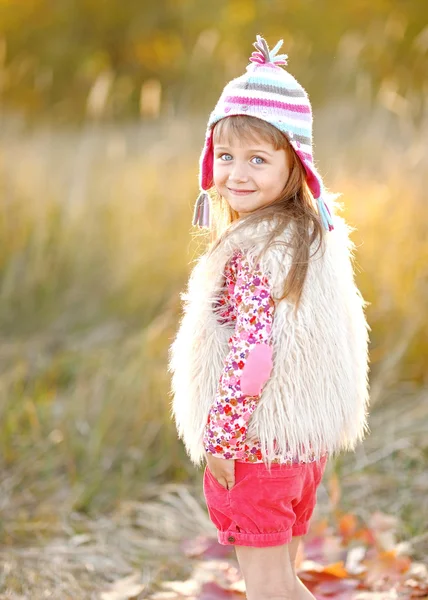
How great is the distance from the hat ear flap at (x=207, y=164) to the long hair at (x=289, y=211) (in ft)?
0.23

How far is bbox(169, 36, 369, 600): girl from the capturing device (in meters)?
1.77

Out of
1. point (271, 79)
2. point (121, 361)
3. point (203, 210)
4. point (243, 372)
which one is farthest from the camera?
point (121, 361)

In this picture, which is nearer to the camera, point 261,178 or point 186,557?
point 261,178

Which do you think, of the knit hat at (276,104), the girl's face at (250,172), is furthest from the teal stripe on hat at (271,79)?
the girl's face at (250,172)

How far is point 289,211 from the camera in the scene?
1.88 m

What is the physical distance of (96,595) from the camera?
2631 mm

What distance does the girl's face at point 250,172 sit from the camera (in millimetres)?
1833

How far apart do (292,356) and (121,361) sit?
207 centimetres

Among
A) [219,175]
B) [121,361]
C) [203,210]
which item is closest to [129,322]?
[121,361]

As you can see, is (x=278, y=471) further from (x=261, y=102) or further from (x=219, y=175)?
(x=261, y=102)

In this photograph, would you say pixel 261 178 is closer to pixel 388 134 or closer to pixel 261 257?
pixel 261 257

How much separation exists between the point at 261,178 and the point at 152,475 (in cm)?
181

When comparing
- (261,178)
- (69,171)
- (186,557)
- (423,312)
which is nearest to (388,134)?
(69,171)

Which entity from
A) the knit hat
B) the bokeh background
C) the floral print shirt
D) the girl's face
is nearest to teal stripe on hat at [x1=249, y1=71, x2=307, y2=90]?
the knit hat
